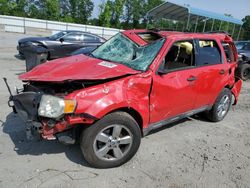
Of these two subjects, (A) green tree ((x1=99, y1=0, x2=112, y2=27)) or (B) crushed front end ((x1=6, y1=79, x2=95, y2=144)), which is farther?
(A) green tree ((x1=99, y1=0, x2=112, y2=27))

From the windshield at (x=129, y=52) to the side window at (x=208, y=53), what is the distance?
924 mm

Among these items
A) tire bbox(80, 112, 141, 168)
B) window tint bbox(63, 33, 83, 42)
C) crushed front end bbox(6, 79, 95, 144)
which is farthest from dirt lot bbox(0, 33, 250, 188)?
window tint bbox(63, 33, 83, 42)

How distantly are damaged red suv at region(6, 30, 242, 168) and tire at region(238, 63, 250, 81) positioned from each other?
5.90 meters

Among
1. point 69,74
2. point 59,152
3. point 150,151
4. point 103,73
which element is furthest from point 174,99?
point 59,152

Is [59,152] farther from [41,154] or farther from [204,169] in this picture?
[204,169]

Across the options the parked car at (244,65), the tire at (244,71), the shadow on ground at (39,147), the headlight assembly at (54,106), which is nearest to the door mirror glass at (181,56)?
the headlight assembly at (54,106)

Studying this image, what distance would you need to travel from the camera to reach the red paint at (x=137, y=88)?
2.98 meters

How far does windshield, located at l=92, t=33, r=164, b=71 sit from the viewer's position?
3.66m

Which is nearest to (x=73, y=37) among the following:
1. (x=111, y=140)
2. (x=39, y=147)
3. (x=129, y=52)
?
(x=129, y=52)

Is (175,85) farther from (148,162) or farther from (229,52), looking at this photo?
(229,52)

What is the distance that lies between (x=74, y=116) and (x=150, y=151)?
4.91 ft

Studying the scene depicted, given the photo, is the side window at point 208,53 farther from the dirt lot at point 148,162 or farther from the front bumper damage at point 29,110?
the front bumper damage at point 29,110

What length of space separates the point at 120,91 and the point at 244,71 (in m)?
8.72

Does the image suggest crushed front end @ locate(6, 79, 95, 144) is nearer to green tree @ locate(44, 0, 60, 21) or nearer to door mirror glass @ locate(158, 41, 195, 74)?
door mirror glass @ locate(158, 41, 195, 74)
